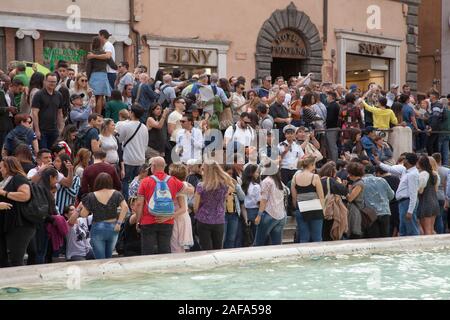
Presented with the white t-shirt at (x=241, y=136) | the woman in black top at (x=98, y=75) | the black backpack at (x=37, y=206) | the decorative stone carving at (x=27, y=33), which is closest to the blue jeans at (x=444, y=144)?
the white t-shirt at (x=241, y=136)

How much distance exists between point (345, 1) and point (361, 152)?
1276 cm

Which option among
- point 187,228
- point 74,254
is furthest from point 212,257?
point 74,254

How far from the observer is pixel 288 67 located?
2717cm

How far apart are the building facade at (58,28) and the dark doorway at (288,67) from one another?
248 inches

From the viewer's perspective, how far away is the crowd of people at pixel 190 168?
33.0ft

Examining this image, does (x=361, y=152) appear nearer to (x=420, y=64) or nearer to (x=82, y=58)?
(x=82, y=58)

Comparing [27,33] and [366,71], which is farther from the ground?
[27,33]

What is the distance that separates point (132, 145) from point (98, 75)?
2371 mm

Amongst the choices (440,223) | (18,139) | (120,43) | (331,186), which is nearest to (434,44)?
(120,43)

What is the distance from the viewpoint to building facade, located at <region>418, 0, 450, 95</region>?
3309cm

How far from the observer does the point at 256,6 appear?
83.1 feet

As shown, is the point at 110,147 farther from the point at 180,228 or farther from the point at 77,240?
the point at 180,228

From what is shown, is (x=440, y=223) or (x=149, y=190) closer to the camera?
(x=149, y=190)

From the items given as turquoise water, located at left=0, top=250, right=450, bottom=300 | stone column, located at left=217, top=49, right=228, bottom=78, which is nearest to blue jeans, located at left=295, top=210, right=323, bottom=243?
turquoise water, located at left=0, top=250, right=450, bottom=300
